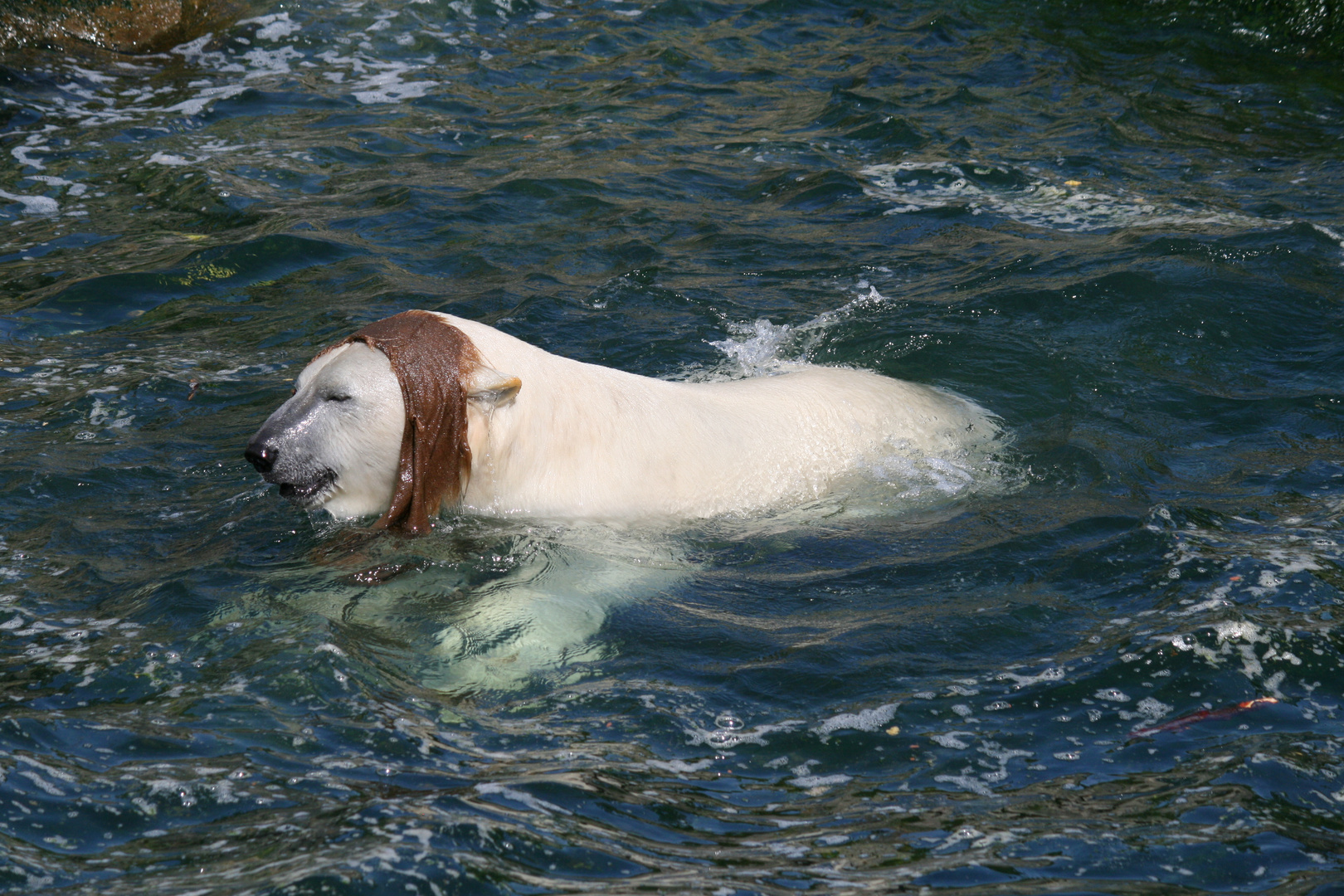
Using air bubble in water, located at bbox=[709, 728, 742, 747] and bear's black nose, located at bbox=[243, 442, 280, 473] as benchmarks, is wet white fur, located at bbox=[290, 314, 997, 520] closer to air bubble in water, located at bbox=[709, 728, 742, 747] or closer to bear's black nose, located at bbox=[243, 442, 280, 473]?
bear's black nose, located at bbox=[243, 442, 280, 473]

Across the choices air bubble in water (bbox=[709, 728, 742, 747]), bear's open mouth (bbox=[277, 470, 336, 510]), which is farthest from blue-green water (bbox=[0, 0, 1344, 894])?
bear's open mouth (bbox=[277, 470, 336, 510])

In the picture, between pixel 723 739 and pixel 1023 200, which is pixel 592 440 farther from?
pixel 1023 200

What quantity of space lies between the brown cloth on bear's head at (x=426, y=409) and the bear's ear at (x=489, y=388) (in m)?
0.04

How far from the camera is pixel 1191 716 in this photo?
4.23 m

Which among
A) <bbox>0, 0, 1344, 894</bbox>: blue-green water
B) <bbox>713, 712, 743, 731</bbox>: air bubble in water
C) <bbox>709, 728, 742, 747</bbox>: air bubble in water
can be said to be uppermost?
<bbox>0, 0, 1344, 894</bbox>: blue-green water

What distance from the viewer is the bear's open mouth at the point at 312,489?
5.01 metres

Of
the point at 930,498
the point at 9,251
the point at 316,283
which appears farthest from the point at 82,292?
the point at 930,498

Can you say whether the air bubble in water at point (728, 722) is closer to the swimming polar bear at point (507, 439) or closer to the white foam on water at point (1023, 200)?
the swimming polar bear at point (507, 439)

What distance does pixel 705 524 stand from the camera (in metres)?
5.48

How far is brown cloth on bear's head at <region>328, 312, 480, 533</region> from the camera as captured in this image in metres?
4.89

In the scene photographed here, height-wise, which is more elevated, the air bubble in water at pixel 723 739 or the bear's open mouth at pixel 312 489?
the bear's open mouth at pixel 312 489

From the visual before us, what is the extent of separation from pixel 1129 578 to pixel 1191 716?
1096 mm

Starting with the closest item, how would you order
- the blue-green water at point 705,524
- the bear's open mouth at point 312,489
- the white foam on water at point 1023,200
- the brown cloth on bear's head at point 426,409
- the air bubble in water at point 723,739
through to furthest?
the blue-green water at point 705,524, the air bubble in water at point 723,739, the brown cloth on bear's head at point 426,409, the bear's open mouth at point 312,489, the white foam on water at point 1023,200

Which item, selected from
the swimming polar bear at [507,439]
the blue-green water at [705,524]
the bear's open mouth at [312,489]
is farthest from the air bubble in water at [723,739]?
the bear's open mouth at [312,489]
